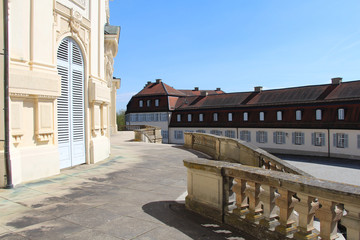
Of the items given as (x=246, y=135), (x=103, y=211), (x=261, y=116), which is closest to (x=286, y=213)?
(x=103, y=211)

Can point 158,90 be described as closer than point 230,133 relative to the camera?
No

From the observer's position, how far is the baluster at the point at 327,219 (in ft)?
9.75

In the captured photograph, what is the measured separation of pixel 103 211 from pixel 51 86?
4.52m

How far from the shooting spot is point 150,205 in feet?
17.2

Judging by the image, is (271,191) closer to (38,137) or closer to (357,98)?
(38,137)

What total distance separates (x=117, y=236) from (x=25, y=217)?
181 cm

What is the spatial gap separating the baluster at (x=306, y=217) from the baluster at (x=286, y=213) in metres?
0.17

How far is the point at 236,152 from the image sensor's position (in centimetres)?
1093

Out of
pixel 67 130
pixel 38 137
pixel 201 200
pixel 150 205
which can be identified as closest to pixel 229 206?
pixel 201 200

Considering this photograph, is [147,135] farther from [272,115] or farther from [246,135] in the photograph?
[272,115]

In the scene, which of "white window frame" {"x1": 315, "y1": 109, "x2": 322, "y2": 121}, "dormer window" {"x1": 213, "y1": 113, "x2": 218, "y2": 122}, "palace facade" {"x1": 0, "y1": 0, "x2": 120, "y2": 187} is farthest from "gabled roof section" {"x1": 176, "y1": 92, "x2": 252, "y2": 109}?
"palace facade" {"x1": 0, "y1": 0, "x2": 120, "y2": 187}

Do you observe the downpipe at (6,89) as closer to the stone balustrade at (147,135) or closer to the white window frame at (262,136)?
the stone balustrade at (147,135)

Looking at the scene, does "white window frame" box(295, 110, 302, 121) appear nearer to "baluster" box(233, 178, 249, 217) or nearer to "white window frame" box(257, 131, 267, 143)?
"white window frame" box(257, 131, 267, 143)

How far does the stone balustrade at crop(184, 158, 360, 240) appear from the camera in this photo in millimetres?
2924
